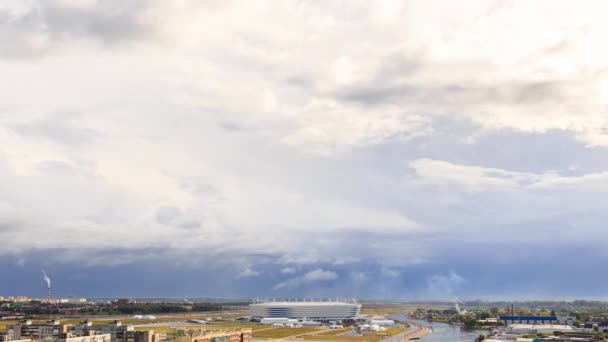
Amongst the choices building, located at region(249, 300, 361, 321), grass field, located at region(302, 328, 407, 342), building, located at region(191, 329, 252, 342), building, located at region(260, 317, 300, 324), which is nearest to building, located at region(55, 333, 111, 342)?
building, located at region(191, 329, 252, 342)

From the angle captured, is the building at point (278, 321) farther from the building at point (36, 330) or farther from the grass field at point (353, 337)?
the building at point (36, 330)

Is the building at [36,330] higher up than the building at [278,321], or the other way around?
the building at [36,330]

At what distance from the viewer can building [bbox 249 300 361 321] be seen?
150 metres

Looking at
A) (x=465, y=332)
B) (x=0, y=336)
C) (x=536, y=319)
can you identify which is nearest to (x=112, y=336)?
(x=0, y=336)

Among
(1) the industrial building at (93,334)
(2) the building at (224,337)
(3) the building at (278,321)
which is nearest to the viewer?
(2) the building at (224,337)

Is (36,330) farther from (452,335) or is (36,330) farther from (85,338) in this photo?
(452,335)

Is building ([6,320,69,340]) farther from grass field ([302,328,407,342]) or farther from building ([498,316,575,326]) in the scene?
building ([498,316,575,326])

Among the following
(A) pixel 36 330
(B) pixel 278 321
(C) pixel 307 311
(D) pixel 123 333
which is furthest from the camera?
(C) pixel 307 311

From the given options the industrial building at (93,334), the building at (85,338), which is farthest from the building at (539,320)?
the building at (85,338)

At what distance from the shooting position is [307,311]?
153375 mm

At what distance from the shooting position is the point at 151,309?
15262cm

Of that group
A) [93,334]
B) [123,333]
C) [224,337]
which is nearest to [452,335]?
[224,337]

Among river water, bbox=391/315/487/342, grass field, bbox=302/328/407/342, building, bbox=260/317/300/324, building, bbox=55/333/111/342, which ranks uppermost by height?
building, bbox=55/333/111/342

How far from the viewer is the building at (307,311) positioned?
150250mm
